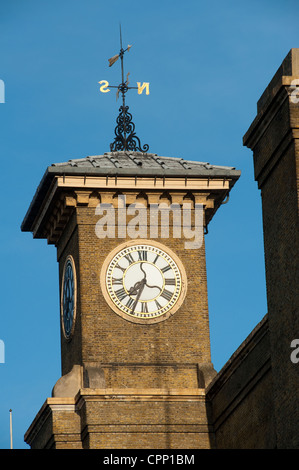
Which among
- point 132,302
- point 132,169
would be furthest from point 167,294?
point 132,169

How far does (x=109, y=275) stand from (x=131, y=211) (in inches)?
80.0

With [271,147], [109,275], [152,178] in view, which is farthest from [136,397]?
[271,147]

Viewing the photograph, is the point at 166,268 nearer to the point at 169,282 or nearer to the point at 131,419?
the point at 169,282

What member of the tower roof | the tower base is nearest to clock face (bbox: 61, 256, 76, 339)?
the tower roof

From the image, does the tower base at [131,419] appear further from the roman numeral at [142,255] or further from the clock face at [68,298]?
the roman numeral at [142,255]

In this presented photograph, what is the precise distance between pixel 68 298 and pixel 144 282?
2.64 m

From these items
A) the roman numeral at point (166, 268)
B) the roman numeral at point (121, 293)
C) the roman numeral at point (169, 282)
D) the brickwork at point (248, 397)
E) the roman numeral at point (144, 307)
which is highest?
the roman numeral at point (166, 268)

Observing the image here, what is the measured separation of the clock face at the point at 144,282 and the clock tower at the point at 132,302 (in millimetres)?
28

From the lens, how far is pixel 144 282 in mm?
39938

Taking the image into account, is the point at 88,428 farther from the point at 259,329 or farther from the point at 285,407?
the point at 285,407

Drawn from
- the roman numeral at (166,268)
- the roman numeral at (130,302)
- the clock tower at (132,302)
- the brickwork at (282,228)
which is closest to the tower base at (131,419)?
the clock tower at (132,302)

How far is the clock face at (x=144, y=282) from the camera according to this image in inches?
1563

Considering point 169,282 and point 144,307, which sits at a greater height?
point 169,282

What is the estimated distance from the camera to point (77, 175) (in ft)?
131
